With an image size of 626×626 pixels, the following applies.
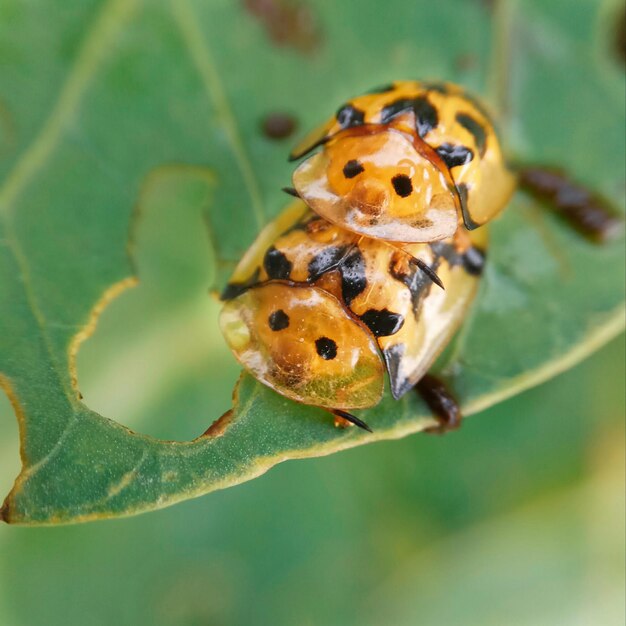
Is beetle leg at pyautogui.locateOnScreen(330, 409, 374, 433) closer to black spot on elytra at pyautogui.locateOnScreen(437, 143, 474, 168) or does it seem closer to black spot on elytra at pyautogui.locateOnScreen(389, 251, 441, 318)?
black spot on elytra at pyautogui.locateOnScreen(389, 251, 441, 318)

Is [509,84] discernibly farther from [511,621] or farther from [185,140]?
[511,621]

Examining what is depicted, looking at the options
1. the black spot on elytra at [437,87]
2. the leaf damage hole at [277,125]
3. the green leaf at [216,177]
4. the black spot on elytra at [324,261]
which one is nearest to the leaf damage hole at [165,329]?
the green leaf at [216,177]

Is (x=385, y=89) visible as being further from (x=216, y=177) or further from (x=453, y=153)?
(x=216, y=177)

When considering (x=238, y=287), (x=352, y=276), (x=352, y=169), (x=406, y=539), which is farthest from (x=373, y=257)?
(x=406, y=539)

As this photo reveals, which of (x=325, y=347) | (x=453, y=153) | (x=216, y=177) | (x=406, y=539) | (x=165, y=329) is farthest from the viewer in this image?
(x=406, y=539)

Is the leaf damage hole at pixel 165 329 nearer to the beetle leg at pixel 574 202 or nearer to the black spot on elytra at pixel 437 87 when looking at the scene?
the black spot on elytra at pixel 437 87
